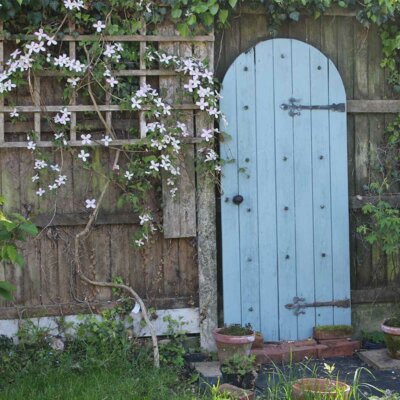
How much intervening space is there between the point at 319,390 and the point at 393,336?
1588 millimetres

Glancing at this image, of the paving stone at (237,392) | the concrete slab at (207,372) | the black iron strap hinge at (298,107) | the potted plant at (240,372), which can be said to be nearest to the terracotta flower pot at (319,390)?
the paving stone at (237,392)

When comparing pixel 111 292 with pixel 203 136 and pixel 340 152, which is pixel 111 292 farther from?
pixel 340 152

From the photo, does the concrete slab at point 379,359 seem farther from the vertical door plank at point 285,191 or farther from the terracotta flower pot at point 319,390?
the terracotta flower pot at point 319,390

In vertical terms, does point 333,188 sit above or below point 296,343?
above

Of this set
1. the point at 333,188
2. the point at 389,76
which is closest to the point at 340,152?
the point at 333,188

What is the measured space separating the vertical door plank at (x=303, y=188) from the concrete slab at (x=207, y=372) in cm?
82

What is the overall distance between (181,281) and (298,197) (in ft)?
3.58

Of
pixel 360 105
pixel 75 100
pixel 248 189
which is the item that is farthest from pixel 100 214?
pixel 360 105

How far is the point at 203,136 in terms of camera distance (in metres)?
5.42

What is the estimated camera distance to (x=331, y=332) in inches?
226

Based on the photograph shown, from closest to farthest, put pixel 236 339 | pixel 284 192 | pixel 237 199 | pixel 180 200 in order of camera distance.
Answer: pixel 236 339, pixel 180 200, pixel 237 199, pixel 284 192

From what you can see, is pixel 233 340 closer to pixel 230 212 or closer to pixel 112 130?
pixel 230 212

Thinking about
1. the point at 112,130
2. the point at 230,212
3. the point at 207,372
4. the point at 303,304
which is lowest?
the point at 207,372

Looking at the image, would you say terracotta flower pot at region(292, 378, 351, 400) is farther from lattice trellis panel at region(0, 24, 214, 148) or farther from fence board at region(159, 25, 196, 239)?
lattice trellis panel at region(0, 24, 214, 148)
